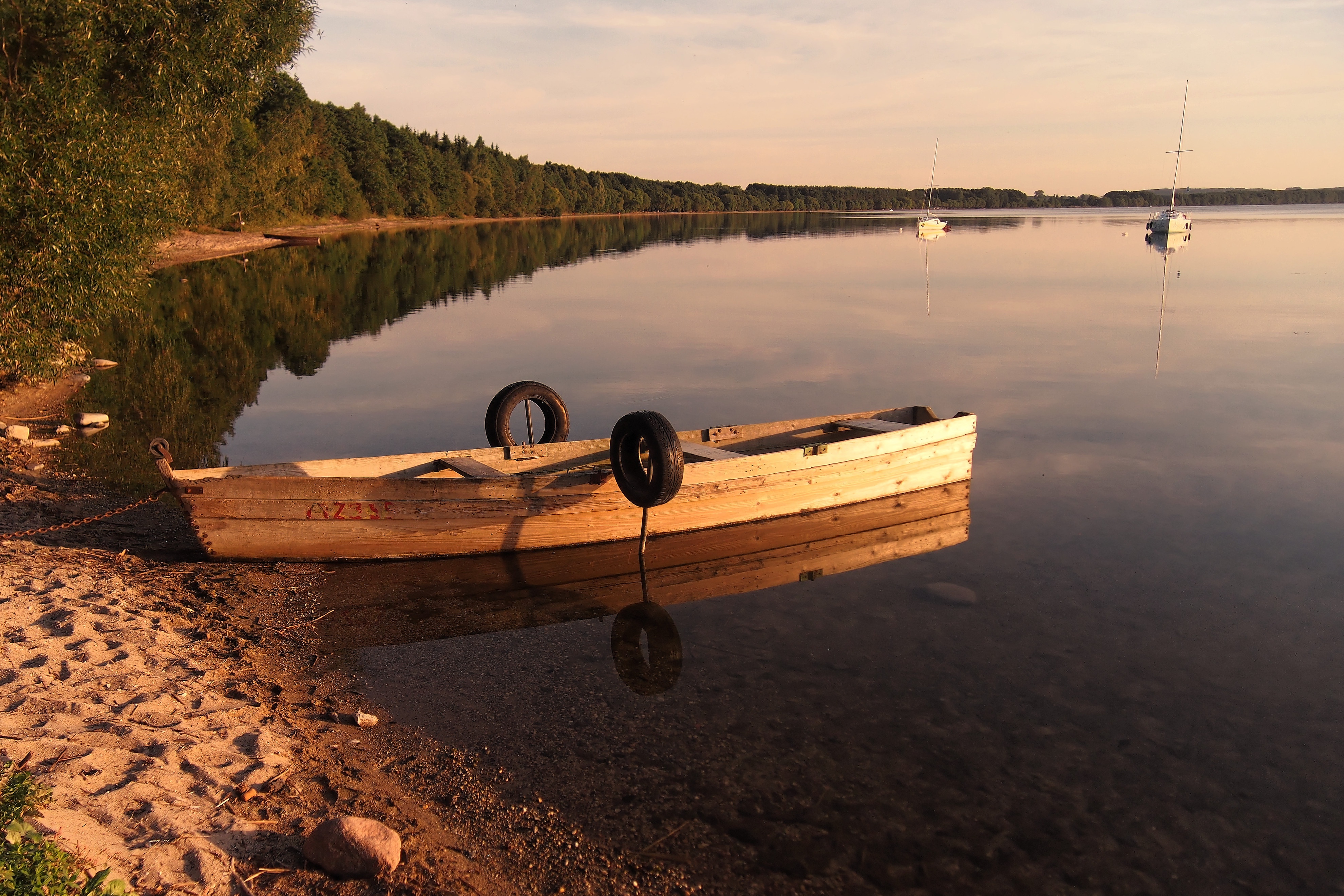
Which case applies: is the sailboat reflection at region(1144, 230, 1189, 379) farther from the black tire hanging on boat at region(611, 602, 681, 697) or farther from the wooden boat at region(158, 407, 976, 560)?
the black tire hanging on boat at region(611, 602, 681, 697)

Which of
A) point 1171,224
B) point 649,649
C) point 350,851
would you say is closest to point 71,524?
point 649,649

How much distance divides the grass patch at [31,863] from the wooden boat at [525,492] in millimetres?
4932

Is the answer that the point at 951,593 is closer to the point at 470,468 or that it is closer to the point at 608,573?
the point at 608,573

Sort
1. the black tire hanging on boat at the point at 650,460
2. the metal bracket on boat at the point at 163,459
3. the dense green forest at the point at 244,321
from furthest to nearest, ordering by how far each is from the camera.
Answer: the dense green forest at the point at 244,321 < the black tire hanging on boat at the point at 650,460 < the metal bracket on boat at the point at 163,459

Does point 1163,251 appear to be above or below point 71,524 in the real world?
above

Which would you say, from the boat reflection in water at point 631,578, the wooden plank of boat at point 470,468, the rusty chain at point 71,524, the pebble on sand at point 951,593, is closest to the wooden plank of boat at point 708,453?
the boat reflection in water at point 631,578

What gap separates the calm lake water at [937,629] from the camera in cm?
507

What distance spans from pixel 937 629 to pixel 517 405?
19.9ft

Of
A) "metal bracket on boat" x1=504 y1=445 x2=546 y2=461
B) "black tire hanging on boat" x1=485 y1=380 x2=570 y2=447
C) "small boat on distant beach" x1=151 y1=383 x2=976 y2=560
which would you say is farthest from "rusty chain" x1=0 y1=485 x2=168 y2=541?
"black tire hanging on boat" x1=485 y1=380 x2=570 y2=447

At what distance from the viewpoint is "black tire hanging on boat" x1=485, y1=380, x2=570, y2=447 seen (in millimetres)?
10922

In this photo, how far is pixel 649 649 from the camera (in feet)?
24.3

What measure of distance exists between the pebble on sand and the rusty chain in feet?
25.1

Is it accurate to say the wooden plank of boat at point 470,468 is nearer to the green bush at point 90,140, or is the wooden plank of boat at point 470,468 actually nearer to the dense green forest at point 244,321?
the dense green forest at point 244,321

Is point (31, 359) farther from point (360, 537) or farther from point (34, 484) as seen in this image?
point (360, 537)
